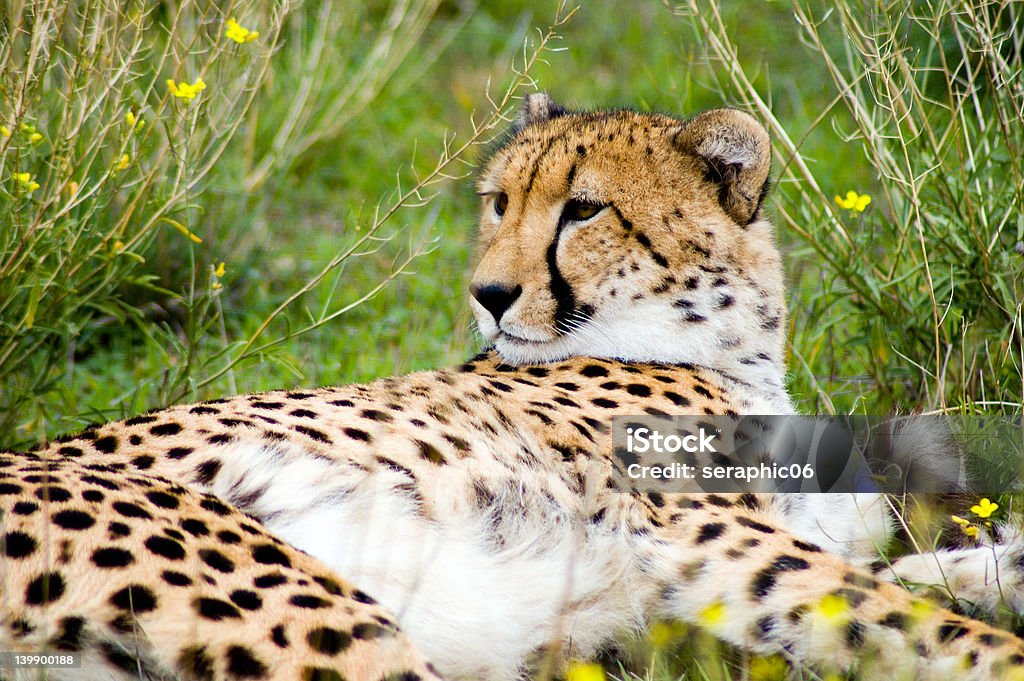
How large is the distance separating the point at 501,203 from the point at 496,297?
45 cm

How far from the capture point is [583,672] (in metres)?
2.10

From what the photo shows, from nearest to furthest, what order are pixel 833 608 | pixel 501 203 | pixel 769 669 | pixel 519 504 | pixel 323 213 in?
pixel 833 608 < pixel 769 669 < pixel 519 504 < pixel 501 203 < pixel 323 213

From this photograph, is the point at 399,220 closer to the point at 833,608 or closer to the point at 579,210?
the point at 579,210

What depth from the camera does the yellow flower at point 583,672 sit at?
2.06 meters

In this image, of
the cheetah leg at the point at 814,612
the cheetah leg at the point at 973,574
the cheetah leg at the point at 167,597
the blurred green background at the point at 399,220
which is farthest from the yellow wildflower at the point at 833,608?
the blurred green background at the point at 399,220

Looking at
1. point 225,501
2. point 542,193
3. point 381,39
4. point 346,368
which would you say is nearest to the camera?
point 225,501

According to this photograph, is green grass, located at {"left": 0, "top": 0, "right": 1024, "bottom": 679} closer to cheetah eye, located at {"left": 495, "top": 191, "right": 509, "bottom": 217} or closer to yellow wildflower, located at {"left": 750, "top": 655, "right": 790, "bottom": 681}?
yellow wildflower, located at {"left": 750, "top": 655, "right": 790, "bottom": 681}

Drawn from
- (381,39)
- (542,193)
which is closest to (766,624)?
(542,193)

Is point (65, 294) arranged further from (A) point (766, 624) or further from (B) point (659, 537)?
(A) point (766, 624)

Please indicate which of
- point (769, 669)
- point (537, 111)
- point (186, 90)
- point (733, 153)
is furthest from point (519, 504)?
point (537, 111)

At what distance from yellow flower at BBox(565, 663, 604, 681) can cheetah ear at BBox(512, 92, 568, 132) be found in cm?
177

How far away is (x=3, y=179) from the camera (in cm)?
313

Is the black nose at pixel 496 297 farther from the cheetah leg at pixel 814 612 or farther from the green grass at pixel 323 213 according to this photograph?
the cheetah leg at pixel 814 612

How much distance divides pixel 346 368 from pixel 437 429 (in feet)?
4.85
